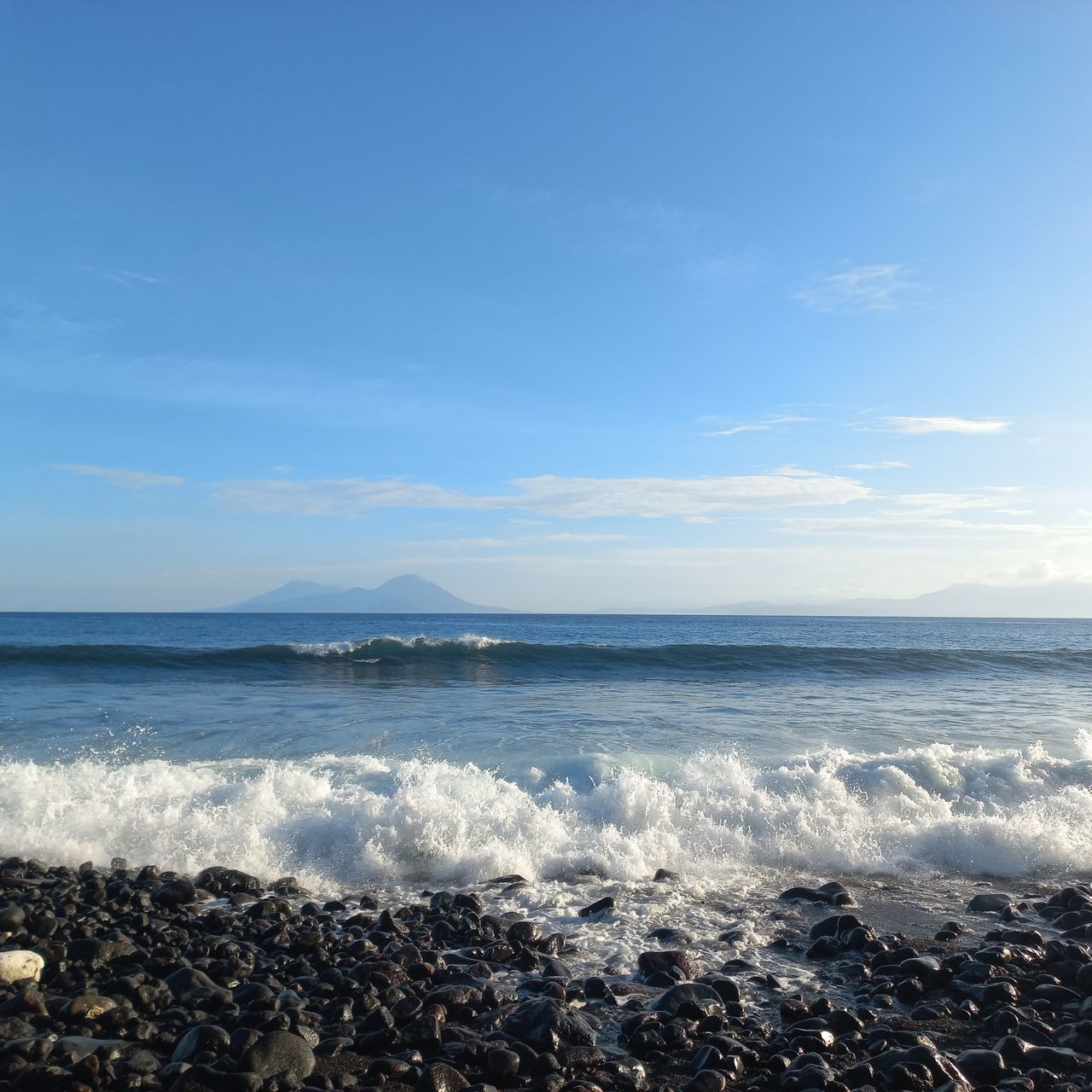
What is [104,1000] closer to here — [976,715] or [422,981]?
[422,981]

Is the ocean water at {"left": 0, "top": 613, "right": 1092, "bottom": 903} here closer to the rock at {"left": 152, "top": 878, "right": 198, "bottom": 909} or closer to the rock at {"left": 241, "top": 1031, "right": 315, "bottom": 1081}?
the rock at {"left": 152, "top": 878, "right": 198, "bottom": 909}

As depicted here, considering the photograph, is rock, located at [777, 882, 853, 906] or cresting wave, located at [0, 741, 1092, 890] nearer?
rock, located at [777, 882, 853, 906]

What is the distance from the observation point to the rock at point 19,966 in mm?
5223

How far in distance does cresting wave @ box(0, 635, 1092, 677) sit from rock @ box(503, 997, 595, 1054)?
20483mm

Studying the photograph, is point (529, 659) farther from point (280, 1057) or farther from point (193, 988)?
point (280, 1057)

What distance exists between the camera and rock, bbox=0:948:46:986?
5.22 metres

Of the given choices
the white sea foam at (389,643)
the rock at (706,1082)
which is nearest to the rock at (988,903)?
the rock at (706,1082)

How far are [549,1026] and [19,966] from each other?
11.5 ft

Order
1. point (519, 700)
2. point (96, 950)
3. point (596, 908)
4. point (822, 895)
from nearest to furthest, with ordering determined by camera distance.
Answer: point (96, 950)
point (596, 908)
point (822, 895)
point (519, 700)

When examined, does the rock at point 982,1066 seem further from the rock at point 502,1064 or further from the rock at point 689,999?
the rock at point 502,1064

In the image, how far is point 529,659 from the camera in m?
30.0

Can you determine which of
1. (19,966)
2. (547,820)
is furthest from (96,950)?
(547,820)

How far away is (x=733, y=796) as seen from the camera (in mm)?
9914

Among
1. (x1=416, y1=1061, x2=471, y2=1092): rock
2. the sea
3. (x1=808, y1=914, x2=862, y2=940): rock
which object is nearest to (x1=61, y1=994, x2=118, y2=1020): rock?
(x1=416, y1=1061, x2=471, y2=1092): rock
